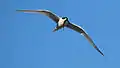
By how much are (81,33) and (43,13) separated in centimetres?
370

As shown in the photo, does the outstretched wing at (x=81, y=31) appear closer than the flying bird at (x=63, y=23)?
No

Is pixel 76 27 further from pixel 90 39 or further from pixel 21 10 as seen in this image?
pixel 21 10

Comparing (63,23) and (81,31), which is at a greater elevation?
(81,31)

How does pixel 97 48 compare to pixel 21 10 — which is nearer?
pixel 21 10

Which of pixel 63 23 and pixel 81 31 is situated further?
pixel 81 31

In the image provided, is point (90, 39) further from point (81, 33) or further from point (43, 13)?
point (43, 13)

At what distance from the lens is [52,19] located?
3288 centimetres

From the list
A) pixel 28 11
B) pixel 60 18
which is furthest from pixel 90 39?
pixel 28 11

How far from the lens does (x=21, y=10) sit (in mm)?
31891

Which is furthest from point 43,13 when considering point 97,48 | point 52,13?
point 97,48

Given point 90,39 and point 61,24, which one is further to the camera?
point 90,39

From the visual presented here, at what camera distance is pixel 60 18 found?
32.5 metres

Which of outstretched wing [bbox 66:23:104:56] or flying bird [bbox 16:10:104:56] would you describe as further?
outstretched wing [bbox 66:23:104:56]

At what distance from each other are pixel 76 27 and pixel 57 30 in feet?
8.41
